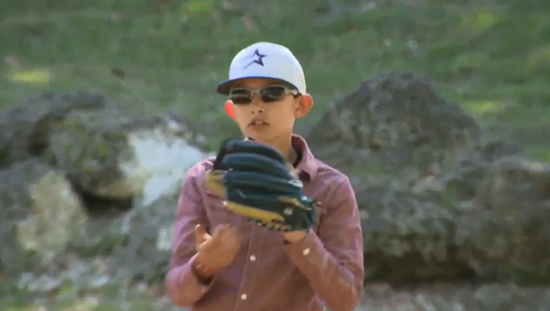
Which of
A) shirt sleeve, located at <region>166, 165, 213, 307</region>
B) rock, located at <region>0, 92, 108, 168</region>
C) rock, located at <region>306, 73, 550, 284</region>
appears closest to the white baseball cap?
shirt sleeve, located at <region>166, 165, 213, 307</region>

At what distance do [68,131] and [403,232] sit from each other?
232cm

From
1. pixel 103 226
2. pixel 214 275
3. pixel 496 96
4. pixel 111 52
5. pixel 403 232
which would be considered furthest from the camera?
pixel 111 52

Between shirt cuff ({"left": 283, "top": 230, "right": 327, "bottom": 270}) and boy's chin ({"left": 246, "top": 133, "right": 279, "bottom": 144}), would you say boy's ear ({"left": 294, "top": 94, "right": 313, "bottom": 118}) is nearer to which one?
boy's chin ({"left": 246, "top": 133, "right": 279, "bottom": 144})

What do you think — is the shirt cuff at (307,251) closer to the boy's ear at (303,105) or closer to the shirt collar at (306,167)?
the shirt collar at (306,167)

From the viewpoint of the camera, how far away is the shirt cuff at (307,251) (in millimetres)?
1787

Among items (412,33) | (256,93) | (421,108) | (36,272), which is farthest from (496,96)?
(256,93)

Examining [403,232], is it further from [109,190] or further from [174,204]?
[109,190]

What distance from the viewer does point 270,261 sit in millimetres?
1951

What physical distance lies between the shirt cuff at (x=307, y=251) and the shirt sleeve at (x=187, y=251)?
23 centimetres

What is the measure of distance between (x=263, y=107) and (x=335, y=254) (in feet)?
1.27

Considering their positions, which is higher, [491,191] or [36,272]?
[491,191]

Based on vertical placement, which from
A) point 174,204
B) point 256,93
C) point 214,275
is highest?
point 256,93

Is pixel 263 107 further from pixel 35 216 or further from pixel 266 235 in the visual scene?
pixel 35 216

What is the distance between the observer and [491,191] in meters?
4.32
